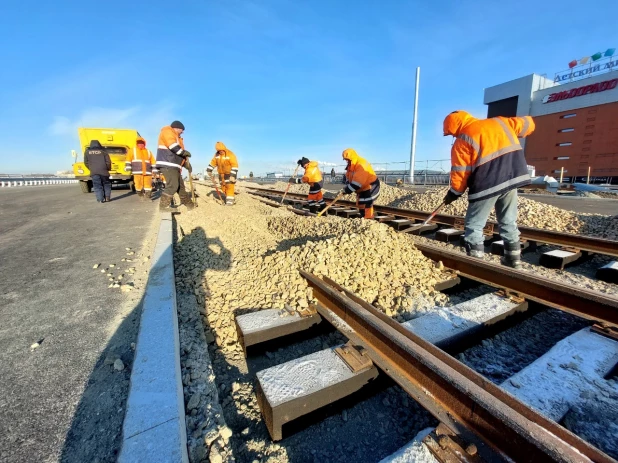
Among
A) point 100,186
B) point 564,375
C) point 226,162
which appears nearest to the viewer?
point 564,375

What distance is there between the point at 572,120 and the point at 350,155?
4190 centimetres

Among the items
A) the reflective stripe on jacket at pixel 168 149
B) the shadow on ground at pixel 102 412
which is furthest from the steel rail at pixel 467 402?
the reflective stripe on jacket at pixel 168 149

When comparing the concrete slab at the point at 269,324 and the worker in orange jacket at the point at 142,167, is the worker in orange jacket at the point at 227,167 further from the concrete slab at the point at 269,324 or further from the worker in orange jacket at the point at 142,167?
the concrete slab at the point at 269,324

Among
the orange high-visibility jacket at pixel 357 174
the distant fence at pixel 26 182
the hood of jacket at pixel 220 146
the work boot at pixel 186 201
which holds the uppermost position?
the hood of jacket at pixel 220 146

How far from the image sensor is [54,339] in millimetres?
1998

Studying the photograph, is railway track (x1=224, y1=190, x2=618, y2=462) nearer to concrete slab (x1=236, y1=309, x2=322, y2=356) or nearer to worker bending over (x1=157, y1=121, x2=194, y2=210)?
concrete slab (x1=236, y1=309, x2=322, y2=356)

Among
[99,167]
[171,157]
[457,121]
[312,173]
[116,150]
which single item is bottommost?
[312,173]

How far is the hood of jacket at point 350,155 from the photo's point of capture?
6687 mm

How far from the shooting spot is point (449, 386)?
1314 mm

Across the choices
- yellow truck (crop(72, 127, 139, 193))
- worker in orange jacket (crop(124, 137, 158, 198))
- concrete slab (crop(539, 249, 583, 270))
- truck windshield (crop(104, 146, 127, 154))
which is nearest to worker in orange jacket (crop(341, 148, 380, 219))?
concrete slab (crop(539, 249, 583, 270))

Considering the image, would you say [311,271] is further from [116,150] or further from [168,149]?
[116,150]

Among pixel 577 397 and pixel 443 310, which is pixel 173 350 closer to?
pixel 443 310

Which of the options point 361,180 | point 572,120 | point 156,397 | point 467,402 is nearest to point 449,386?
point 467,402

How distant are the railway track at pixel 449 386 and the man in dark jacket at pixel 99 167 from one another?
10.5 metres
